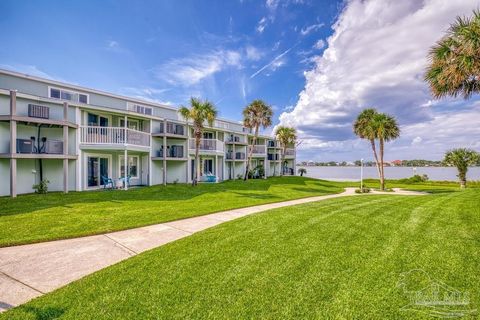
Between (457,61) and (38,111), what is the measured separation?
66.6 ft

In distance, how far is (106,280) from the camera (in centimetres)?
386

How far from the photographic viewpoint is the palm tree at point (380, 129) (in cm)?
2358

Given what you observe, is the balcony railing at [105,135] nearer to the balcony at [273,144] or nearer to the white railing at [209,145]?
the white railing at [209,145]

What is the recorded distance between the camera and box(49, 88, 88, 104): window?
16391 millimetres

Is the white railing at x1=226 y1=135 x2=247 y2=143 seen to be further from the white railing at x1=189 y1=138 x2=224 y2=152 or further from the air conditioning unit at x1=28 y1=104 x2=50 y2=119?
the air conditioning unit at x1=28 y1=104 x2=50 y2=119

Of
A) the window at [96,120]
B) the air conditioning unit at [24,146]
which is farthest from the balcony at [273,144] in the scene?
the air conditioning unit at [24,146]

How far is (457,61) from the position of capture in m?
8.55

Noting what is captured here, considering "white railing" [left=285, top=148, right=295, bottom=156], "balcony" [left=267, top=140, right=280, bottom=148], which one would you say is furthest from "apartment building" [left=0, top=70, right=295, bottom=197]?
"white railing" [left=285, top=148, right=295, bottom=156]

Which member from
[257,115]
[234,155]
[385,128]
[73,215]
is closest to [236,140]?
[234,155]

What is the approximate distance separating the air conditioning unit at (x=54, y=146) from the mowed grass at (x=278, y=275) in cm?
1277

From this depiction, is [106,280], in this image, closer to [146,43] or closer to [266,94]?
[146,43]

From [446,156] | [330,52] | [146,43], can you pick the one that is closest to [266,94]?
[330,52]

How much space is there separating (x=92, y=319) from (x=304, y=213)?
6.85 meters

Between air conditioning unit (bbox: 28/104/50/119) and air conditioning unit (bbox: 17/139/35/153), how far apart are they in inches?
62.1
